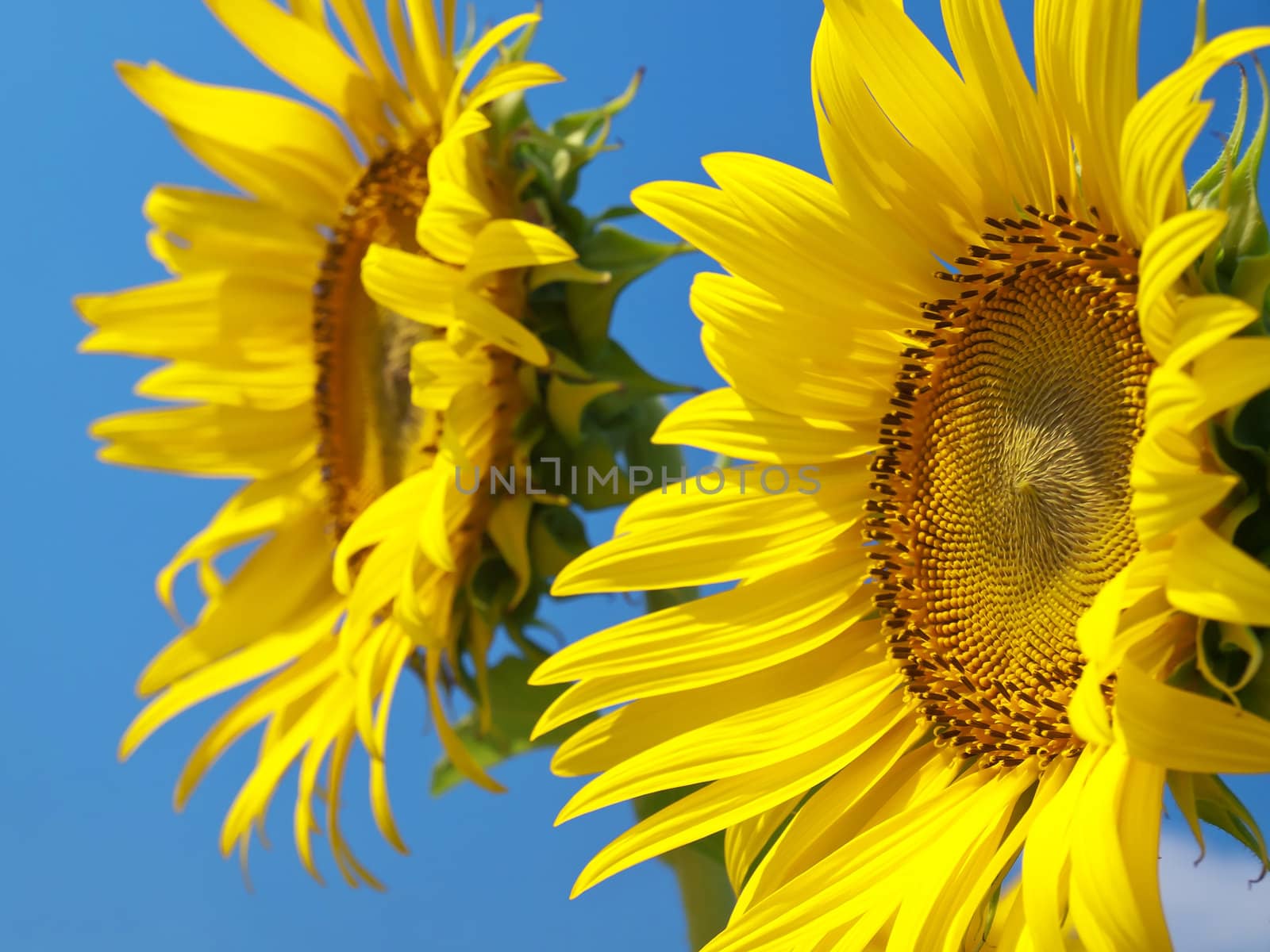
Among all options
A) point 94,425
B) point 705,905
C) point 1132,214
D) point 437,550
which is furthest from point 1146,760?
point 94,425

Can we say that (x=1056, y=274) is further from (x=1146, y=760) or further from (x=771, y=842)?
(x=771, y=842)

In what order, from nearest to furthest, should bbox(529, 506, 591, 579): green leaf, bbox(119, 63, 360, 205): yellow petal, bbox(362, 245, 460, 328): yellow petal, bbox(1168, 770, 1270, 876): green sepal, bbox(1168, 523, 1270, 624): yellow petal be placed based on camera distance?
bbox(1168, 523, 1270, 624): yellow petal
bbox(1168, 770, 1270, 876): green sepal
bbox(362, 245, 460, 328): yellow petal
bbox(529, 506, 591, 579): green leaf
bbox(119, 63, 360, 205): yellow petal

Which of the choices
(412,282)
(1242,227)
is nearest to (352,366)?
(412,282)

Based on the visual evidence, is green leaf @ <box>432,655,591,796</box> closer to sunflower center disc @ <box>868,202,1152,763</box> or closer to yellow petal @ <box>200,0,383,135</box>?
sunflower center disc @ <box>868,202,1152,763</box>

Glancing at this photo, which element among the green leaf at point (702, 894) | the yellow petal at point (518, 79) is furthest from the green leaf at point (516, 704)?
the yellow petal at point (518, 79)

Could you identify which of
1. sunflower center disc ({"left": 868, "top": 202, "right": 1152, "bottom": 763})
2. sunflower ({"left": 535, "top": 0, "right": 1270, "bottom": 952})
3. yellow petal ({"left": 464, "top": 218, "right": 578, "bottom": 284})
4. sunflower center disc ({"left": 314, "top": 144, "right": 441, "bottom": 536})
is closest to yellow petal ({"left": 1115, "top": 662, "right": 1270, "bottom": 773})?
sunflower ({"left": 535, "top": 0, "right": 1270, "bottom": 952})

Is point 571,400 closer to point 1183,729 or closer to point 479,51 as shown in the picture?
point 479,51
